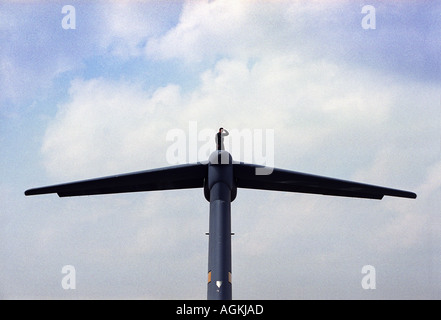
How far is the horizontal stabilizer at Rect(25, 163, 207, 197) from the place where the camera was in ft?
80.4

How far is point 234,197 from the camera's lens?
2428 centimetres

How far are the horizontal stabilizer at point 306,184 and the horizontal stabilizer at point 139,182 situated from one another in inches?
83.7

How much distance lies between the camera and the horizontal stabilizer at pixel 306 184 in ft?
82.2

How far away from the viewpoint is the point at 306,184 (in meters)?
25.5

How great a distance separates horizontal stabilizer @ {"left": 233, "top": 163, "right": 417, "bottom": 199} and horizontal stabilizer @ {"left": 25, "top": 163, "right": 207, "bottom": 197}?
2.13 metres

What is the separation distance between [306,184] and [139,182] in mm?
8315

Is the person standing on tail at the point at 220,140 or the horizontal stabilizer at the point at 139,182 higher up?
the person standing on tail at the point at 220,140

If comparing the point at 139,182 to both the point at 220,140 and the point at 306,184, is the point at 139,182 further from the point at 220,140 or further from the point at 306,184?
the point at 306,184

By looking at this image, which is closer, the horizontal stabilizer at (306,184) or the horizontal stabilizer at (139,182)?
the horizontal stabilizer at (139,182)
